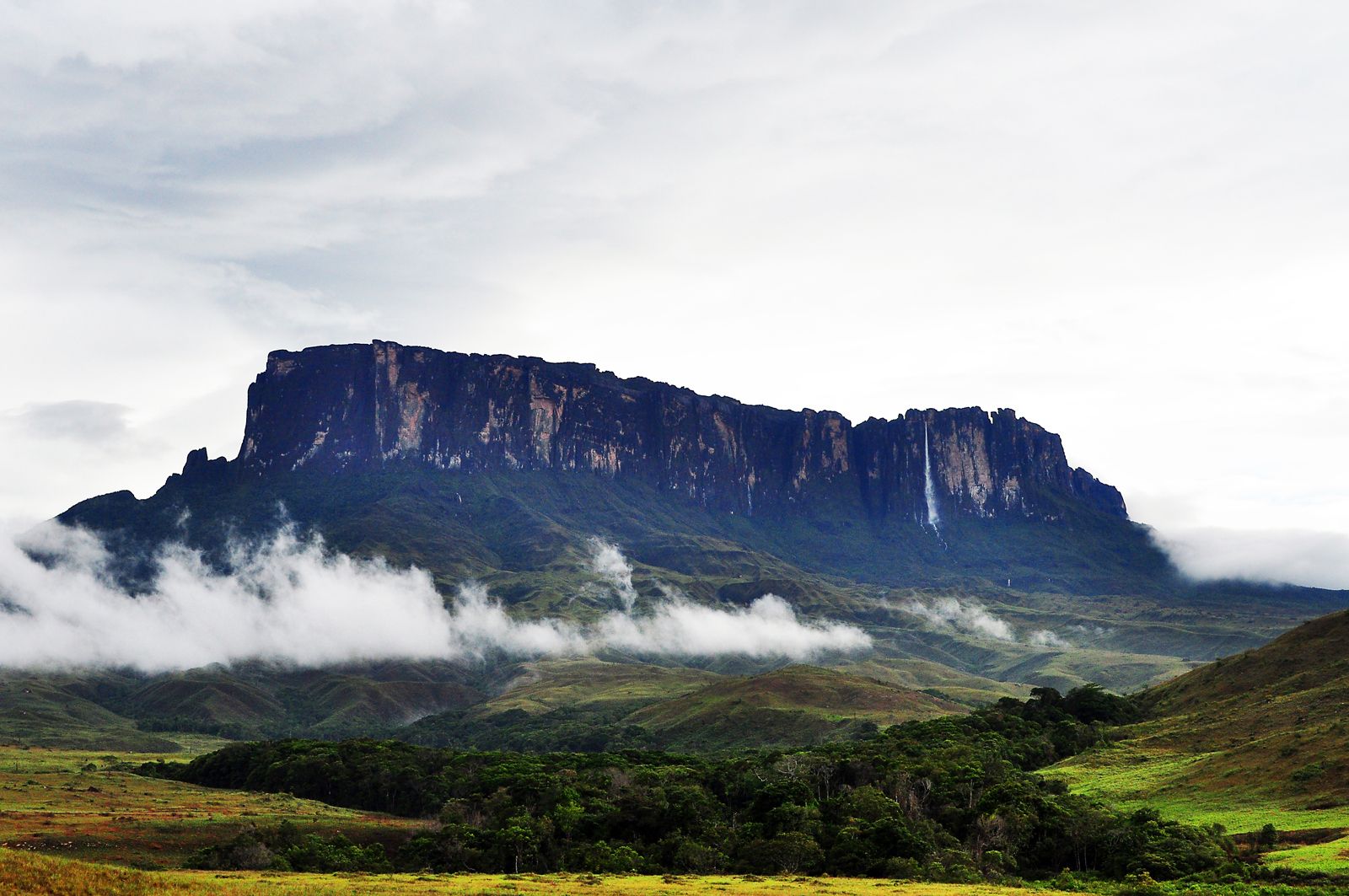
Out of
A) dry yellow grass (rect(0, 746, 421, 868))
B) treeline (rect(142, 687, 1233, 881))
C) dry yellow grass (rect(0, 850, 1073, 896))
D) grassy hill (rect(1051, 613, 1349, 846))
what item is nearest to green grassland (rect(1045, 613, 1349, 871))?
grassy hill (rect(1051, 613, 1349, 846))

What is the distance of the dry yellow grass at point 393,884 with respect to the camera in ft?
209

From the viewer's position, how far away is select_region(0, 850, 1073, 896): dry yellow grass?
6375cm

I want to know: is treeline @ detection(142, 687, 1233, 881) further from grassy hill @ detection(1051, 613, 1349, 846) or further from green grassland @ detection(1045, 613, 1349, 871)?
grassy hill @ detection(1051, 613, 1349, 846)

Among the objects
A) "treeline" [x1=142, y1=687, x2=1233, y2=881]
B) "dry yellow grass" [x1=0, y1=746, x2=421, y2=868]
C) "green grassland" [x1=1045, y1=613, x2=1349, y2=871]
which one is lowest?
"dry yellow grass" [x1=0, y1=746, x2=421, y2=868]

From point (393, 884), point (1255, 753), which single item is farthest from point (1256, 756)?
point (393, 884)

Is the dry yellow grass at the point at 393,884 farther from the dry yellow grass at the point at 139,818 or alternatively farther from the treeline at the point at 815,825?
the dry yellow grass at the point at 139,818

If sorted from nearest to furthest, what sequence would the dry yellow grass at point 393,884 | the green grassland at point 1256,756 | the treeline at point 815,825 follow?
1. the dry yellow grass at point 393,884
2. the treeline at point 815,825
3. the green grassland at point 1256,756

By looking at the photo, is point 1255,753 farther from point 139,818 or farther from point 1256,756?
point 139,818

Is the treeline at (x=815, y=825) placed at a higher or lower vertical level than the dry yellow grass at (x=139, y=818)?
higher

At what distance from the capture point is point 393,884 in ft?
278

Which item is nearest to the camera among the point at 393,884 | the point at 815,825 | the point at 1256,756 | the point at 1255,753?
the point at 393,884

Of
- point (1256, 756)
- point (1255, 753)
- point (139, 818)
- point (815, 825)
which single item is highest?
point (1255, 753)

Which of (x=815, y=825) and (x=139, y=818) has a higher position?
(x=815, y=825)

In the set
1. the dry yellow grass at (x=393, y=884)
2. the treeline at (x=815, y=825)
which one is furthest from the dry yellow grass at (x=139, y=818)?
the dry yellow grass at (x=393, y=884)
